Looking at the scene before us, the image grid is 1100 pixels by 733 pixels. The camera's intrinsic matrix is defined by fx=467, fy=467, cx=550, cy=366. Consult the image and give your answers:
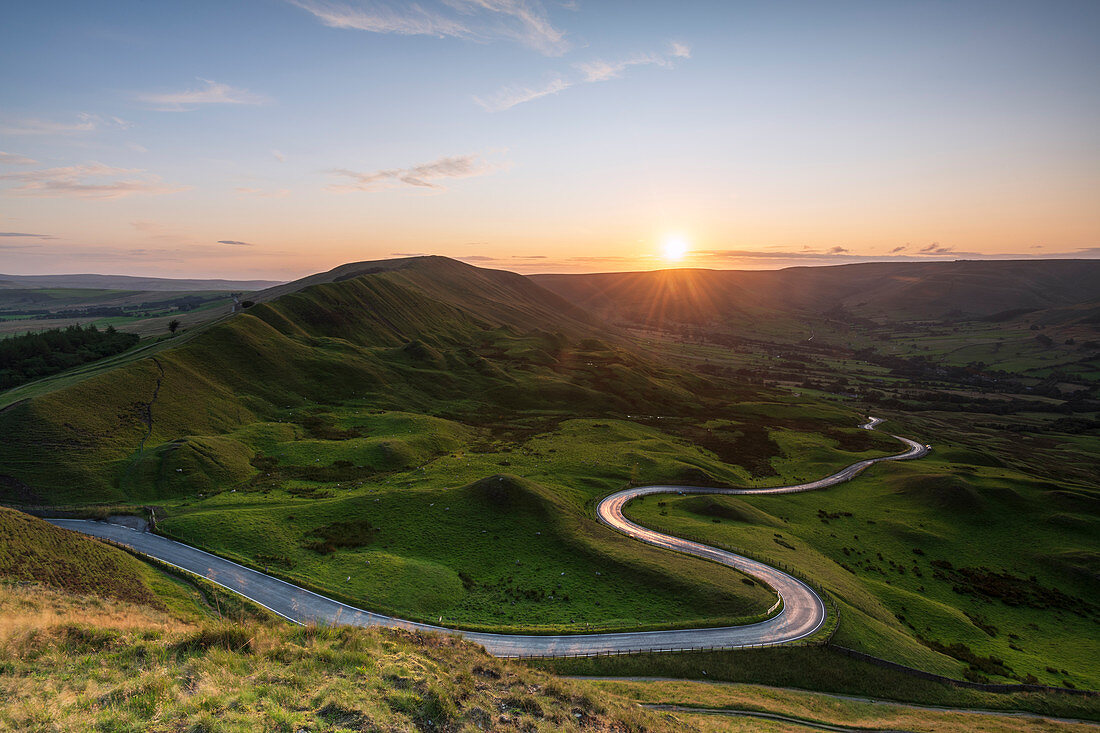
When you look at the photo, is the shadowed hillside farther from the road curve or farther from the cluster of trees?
the cluster of trees

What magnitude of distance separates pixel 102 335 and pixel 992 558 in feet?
831

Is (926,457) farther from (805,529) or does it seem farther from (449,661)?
(449,661)

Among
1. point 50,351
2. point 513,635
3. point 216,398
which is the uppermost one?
point 50,351

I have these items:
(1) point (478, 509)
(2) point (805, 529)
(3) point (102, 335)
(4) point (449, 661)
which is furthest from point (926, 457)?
(3) point (102, 335)

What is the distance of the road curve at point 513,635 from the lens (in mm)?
49469

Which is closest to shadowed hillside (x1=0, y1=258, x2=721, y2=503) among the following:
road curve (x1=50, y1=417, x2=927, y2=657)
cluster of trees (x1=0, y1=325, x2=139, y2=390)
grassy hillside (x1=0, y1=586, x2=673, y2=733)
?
road curve (x1=50, y1=417, x2=927, y2=657)

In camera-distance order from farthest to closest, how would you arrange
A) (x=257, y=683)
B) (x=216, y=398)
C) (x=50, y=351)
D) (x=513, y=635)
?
(x=50, y=351), (x=216, y=398), (x=513, y=635), (x=257, y=683)

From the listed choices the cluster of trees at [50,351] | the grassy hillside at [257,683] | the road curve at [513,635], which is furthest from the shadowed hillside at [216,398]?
the grassy hillside at [257,683]

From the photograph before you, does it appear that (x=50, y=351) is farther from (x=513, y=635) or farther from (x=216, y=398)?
(x=513, y=635)

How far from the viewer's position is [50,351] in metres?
141

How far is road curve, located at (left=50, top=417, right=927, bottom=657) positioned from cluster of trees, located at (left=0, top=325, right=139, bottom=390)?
99.5 meters

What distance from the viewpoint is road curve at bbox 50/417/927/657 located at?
4947 centimetres

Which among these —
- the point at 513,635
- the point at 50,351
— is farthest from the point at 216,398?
the point at 513,635

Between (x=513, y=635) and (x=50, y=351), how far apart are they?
17582 centimetres
